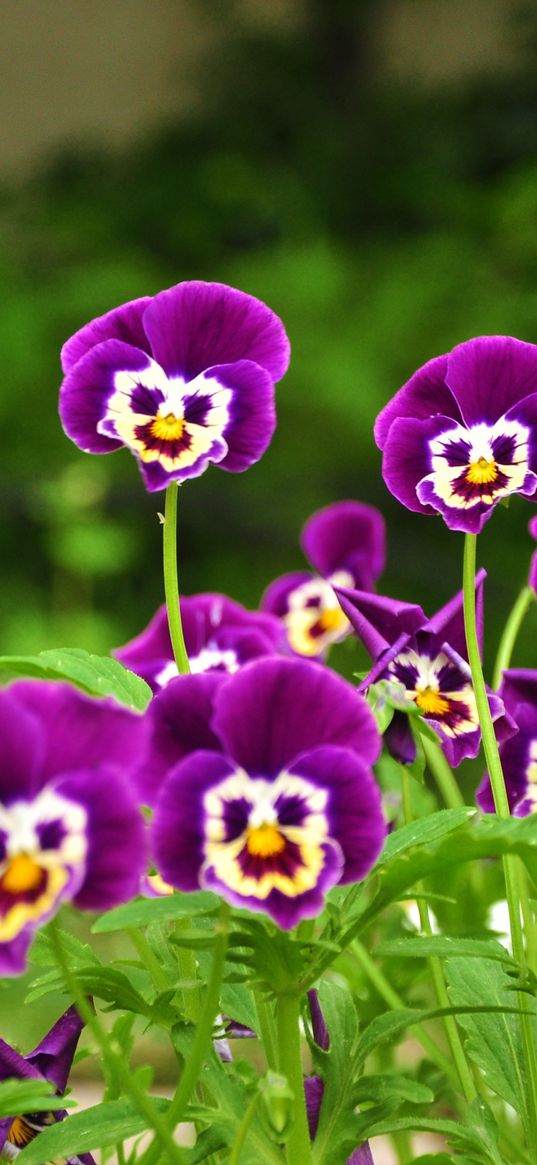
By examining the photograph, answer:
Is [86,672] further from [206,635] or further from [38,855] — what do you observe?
[206,635]

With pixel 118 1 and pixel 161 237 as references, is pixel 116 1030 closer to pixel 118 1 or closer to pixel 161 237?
pixel 161 237

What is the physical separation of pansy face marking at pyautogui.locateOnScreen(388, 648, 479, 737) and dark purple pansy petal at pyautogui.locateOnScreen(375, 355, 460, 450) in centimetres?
7

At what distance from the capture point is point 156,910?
0.90 feet

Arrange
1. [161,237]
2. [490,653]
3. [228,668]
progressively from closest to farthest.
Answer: [228,668]
[490,653]
[161,237]

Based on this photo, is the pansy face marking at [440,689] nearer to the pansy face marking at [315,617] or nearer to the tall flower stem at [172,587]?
the tall flower stem at [172,587]

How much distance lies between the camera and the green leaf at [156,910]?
0.27 meters

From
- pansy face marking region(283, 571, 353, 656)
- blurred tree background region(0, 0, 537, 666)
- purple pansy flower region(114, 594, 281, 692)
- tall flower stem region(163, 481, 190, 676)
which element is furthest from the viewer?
blurred tree background region(0, 0, 537, 666)

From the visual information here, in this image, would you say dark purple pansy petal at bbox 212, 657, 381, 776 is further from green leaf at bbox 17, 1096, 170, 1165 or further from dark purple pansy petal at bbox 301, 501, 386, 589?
dark purple pansy petal at bbox 301, 501, 386, 589

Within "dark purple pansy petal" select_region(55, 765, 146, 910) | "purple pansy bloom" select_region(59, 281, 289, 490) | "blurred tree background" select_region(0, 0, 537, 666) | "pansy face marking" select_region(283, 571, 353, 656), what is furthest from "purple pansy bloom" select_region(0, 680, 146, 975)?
"blurred tree background" select_region(0, 0, 537, 666)

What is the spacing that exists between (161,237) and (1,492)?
2.48ft

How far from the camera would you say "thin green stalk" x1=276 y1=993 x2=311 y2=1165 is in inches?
11.9

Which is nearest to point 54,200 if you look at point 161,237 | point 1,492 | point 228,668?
point 161,237

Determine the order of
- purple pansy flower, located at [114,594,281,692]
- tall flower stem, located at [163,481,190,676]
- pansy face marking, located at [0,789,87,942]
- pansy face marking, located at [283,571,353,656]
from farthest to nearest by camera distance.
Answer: pansy face marking, located at [283,571,353,656] < purple pansy flower, located at [114,594,281,692] < tall flower stem, located at [163,481,190,676] < pansy face marking, located at [0,789,87,942]

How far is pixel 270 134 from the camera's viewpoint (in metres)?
2.96
